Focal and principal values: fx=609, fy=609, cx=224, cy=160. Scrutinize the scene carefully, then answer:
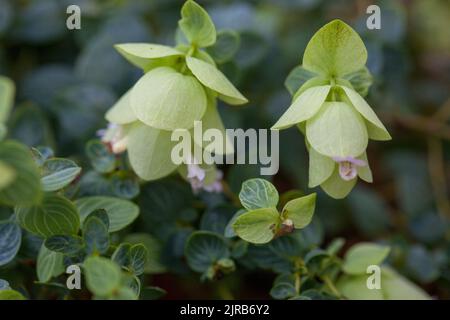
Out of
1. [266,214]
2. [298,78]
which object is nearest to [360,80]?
[298,78]

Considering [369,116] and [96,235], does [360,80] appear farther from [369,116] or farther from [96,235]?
[96,235]

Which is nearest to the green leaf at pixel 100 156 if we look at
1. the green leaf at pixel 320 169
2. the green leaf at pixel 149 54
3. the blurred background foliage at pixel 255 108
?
the blurred background foliage at pixel 255 108

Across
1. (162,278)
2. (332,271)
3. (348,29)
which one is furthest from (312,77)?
(162,278)

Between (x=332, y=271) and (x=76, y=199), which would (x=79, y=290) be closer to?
(x=76, y=199)

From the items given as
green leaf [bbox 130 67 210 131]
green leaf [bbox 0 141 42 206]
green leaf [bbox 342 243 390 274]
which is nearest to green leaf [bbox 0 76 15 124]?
green leaf [bbox 0 141 42 206]

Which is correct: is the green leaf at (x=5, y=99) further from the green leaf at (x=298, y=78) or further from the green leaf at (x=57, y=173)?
the green leaf at (x=298, y=78)
